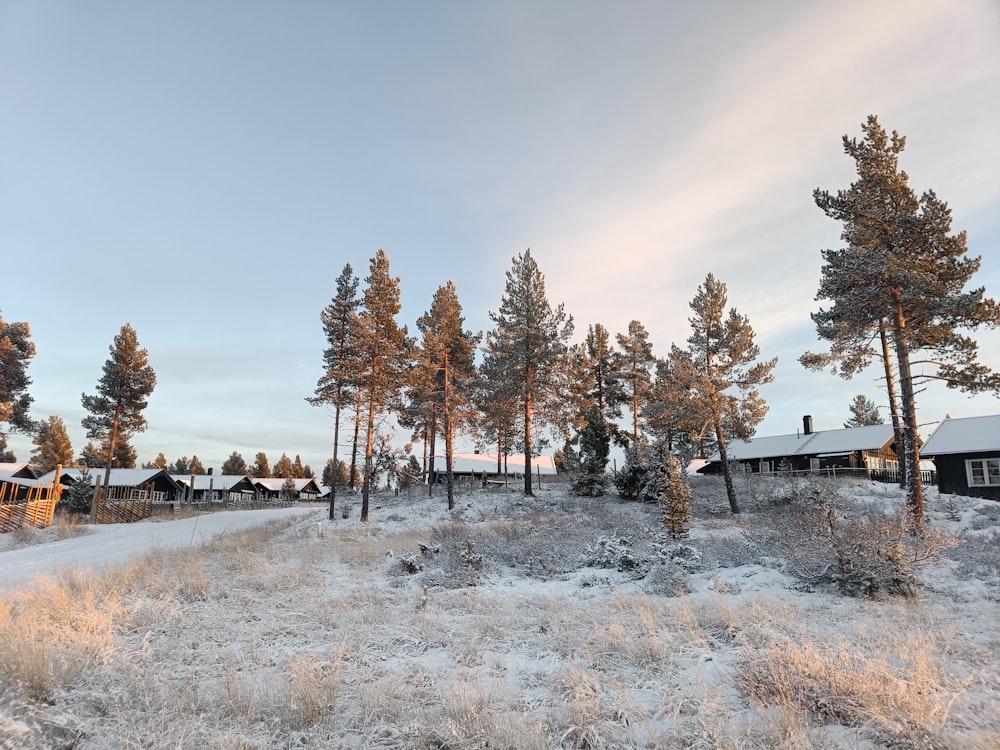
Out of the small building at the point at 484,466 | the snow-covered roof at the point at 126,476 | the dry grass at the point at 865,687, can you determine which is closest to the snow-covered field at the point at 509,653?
the dry grass at the point at 865,687

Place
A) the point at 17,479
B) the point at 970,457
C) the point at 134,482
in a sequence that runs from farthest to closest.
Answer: the point at 134,482 < the point at 17,479 < the point at 970,457

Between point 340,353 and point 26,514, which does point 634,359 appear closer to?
point 340,353

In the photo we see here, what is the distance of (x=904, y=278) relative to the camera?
54.3ft

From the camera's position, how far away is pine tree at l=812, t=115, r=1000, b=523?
1683 centimetres

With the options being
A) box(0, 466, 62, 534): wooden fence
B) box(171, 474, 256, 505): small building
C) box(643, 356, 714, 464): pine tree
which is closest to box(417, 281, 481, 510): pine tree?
box(643, 356, 714, 464): pine tree

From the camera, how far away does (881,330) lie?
19.7 metres

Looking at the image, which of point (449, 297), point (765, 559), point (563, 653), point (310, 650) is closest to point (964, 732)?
point (563, 653)

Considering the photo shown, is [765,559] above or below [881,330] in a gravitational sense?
below

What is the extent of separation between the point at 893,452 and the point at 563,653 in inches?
1886

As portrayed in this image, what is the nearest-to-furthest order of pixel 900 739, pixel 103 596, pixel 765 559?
pixel 900 739 < pixel 103 596 < pixel 765 559

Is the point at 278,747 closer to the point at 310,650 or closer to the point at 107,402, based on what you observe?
the point at 310,650

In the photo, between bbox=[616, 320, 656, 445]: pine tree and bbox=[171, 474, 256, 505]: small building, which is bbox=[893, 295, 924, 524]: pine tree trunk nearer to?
bbox=[616, 320, 656, 445]: pine tree

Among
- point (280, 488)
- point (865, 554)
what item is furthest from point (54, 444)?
point (865, 554)

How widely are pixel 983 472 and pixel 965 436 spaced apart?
2.26m
